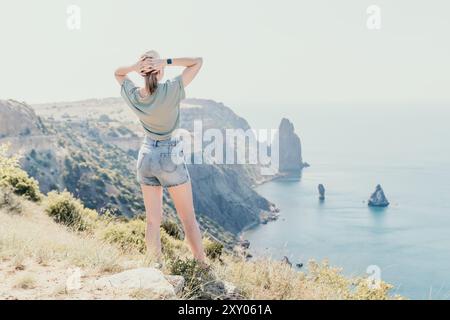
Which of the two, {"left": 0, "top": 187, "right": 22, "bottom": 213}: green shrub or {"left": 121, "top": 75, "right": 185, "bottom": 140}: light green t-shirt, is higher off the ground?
{"left": 121, "top": 75, "right": 185, "bottom": 140}: light green t-shirt

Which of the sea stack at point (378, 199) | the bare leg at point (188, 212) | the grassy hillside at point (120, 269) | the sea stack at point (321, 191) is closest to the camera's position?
the grassy hillside at point (120, 269)

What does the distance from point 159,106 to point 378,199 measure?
445ft

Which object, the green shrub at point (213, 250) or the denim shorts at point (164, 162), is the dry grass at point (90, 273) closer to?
the denim shorts at point (164, 162)

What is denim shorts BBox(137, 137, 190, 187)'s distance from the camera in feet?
15.3

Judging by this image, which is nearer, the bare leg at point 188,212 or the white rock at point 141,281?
the white rock at point 141,281

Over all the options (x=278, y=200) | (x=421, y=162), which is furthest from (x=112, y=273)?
(x=421, y=162)

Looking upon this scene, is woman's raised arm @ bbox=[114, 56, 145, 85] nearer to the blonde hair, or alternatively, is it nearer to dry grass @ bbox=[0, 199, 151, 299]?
the blonde hair

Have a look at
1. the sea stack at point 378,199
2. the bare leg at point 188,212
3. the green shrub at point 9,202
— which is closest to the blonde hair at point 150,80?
the bare leg at point 188,212

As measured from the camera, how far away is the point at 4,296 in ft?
12.8

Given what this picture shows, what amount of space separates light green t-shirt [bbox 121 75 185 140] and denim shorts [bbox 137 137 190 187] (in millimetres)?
77

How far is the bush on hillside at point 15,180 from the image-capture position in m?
11.2

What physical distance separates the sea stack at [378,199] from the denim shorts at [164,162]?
134261mm

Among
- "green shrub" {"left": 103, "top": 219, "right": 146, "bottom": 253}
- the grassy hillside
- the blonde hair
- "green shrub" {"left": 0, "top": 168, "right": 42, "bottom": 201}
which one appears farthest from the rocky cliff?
the blonde hair

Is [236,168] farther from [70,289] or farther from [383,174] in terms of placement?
[70,289]
